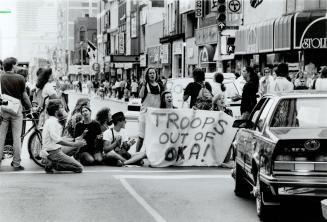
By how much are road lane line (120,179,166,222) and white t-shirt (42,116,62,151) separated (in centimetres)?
160

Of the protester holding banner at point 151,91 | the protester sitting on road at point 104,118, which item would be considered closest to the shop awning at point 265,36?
the protester holding banner at point 151,91

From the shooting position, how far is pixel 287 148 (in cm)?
812

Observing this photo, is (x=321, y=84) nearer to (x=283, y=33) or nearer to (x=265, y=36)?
(x=283, y=33)

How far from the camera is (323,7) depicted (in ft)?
103

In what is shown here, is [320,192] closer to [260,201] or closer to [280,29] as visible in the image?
[260,201]

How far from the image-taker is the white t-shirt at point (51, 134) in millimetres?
13031

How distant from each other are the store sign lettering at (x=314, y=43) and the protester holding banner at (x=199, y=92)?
1576 cm

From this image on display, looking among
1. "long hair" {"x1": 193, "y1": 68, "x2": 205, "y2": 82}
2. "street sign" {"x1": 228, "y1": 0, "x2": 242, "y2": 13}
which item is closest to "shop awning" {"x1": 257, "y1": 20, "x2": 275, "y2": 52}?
"street sign" {"x1": 228, "y1": 0, "x2": 242, "y2": 13}

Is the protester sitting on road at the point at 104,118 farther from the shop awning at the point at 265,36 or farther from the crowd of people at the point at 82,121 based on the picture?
the shop awning at the point at 265,36

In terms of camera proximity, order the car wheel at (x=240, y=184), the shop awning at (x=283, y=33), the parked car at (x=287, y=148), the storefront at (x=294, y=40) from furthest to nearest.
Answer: the shop awning at (x=283, y=33) → the storefront at (x=294, y=40) → the car wheel at (x=240, y=184) → the parked car at (x=287, y=148)

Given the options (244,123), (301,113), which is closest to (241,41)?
(244,123)

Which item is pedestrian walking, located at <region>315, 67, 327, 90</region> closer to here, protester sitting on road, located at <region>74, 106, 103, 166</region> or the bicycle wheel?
protester sitting on road, located at <region>74, 106, 103, 166</region>

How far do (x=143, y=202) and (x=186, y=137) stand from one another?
187 inches

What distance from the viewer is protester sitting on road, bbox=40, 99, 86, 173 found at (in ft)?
42.8
